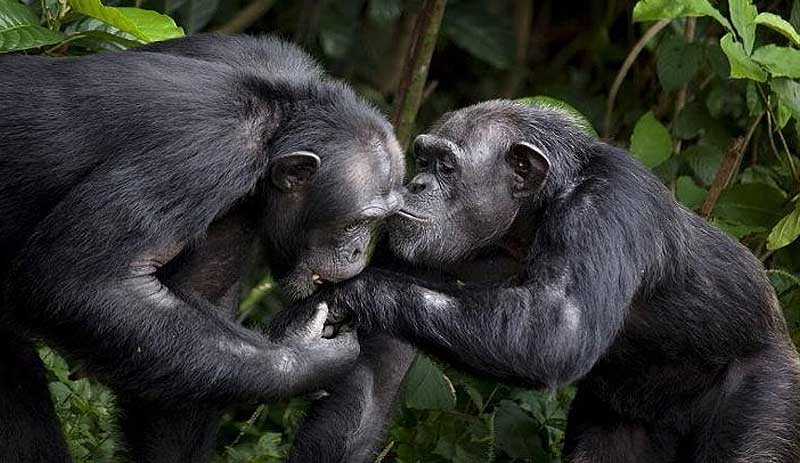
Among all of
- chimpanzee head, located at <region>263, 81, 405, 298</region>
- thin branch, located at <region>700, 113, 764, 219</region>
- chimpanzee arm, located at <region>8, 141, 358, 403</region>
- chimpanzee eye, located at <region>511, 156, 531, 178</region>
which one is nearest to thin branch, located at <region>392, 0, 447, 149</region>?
thin branch, located at <region>700, 113, 764, 219</region>

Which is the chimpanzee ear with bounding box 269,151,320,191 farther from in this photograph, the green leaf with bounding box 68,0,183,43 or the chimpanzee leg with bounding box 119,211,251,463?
the green leaf with bounding box 68,0,183,43

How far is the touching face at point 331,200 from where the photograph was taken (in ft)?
16.7

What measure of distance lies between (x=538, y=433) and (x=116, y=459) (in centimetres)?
183

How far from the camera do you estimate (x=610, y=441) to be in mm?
Result: 5926

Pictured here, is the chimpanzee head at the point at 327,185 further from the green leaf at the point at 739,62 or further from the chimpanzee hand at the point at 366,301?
the green leaf at the point at 739,62

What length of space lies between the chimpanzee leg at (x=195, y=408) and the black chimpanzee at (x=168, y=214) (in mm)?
12

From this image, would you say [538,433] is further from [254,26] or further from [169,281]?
[254,26]

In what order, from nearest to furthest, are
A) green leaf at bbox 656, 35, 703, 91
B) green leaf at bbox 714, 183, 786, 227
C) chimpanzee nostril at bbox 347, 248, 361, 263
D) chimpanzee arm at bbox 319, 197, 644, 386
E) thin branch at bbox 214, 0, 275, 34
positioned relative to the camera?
chimpanzee arm at bbox 319, 197, 644, 386 < chimpanzee nostril at bbox 347, 248, 361, 263 < green leaf at bbox 714, 183, 786, 227 < green leaf at bbox 656, 35, 703, 91 < thin branch at bbox 214, 0, 275, 34

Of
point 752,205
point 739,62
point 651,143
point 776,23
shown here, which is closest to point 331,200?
point 739,62

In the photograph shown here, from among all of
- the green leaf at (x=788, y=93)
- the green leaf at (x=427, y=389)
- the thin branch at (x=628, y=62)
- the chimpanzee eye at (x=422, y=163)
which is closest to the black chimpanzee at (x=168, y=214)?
the chimpanzee eye at (x=422, y=163)

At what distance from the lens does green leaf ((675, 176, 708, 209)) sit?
22.6 ft

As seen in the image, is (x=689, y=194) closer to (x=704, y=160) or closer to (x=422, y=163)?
(x=704, y=160)

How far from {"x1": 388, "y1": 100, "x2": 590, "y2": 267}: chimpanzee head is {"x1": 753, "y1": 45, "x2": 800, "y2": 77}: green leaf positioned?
0.77 metres

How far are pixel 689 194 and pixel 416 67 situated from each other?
4.70 ft
